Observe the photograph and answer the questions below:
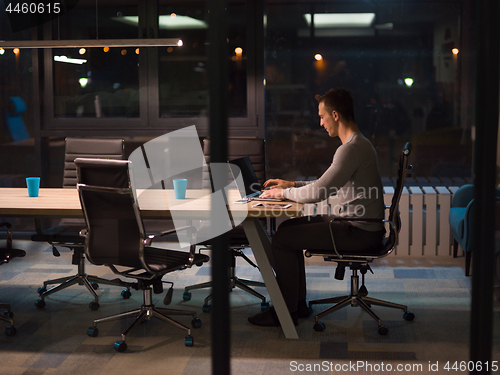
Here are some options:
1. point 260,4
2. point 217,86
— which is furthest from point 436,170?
point 217,86

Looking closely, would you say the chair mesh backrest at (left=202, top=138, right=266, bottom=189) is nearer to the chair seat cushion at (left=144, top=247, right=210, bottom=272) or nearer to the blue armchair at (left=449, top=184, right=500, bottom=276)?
the chair seat cushion at (left=144, top=247, right=210, bottom=272)

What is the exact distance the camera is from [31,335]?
322 cm

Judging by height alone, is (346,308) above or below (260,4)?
below

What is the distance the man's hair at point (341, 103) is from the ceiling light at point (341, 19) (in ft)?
8.25

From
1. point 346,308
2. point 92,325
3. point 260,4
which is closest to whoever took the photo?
point 92,325

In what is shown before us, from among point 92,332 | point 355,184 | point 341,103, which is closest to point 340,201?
point 355,184

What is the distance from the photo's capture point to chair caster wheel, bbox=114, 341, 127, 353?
2.98 metres

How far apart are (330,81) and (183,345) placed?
11.5ft

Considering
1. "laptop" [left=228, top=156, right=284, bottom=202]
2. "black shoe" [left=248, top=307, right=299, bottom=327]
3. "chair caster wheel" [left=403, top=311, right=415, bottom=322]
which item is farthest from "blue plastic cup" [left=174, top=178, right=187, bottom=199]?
"chair caster wheel" [left=403, top=311, right=415, bottom=322]

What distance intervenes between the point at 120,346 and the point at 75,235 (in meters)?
1.13

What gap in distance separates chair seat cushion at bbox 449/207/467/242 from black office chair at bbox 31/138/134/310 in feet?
8.47

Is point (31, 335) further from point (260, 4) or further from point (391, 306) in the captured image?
point (260, 4)

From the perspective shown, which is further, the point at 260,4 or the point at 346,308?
the point at 260,4

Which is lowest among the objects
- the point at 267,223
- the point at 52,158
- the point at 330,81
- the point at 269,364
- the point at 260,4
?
the point at 269,364
